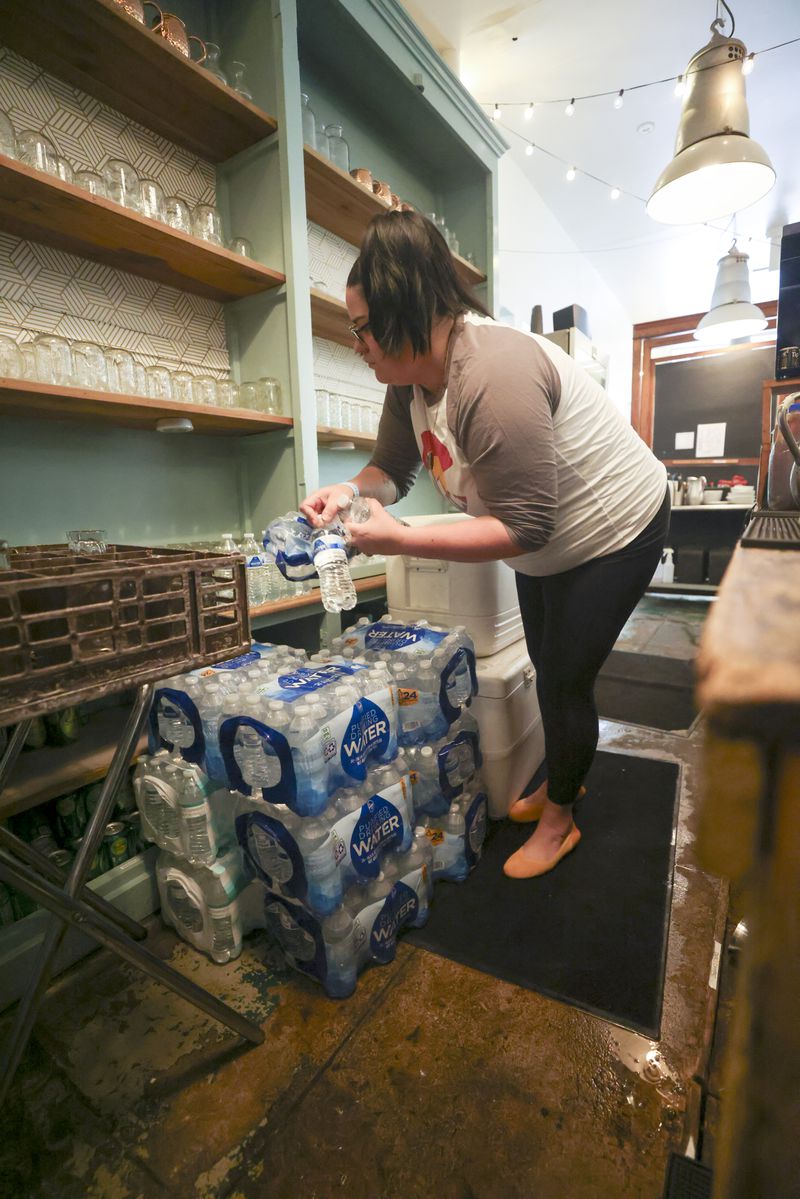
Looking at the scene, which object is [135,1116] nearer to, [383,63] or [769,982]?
[769,982]

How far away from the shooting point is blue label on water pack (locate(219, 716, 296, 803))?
1.02 m

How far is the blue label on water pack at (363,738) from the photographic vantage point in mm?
1100

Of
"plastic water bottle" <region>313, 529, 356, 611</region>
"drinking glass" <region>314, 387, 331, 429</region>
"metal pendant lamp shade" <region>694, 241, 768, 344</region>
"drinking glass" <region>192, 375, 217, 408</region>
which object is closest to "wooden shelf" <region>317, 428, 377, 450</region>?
"drinking glass" <region>314, 387, 331, 429</region>

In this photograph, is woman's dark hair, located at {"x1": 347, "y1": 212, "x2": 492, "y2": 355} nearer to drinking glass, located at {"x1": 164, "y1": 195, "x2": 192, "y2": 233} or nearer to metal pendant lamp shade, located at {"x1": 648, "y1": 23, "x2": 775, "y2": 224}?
drinking glass, located at {"x1": 164, "y1": 195, "x2": 192, "y2": 233}

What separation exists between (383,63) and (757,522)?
2174 mm

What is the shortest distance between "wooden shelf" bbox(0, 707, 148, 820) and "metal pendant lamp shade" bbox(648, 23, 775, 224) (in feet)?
9.29

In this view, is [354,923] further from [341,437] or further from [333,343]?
[333,343]

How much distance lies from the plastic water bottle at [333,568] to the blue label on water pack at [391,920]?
2.09 feet

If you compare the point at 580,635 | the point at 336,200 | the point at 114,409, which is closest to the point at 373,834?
the point at 580,635

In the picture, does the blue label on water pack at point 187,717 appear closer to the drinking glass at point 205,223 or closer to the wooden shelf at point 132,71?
the drinking glass at point 205,223

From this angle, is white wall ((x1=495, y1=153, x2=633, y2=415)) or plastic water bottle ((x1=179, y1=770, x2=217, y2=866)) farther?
white wall ((x1=495, y1=153, x2=633, y2=415))

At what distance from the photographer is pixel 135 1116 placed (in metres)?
0.91

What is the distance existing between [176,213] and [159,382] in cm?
49

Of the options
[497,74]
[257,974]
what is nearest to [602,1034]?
[257,974]
